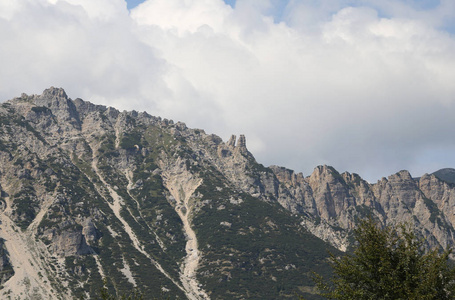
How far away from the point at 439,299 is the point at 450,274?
2048 mm

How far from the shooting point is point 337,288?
36.8 metres

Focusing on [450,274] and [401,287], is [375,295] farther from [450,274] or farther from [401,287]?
[450,274]

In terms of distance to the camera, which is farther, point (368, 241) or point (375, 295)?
point (368, 241)

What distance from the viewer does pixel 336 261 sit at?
38.3 meters

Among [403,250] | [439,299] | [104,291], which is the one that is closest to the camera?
[439,299]

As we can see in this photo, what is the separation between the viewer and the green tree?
33719 mm

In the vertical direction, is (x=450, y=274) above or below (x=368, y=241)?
below

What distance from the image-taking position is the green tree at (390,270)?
3372 centimetres

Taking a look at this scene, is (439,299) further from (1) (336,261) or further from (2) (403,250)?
(1) (336,261)

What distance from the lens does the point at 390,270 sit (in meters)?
35.4

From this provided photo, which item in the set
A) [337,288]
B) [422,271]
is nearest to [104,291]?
[337,288]

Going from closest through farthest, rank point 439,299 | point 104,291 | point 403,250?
point 439,299
point 403,250
point 104,291

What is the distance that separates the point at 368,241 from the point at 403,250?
8.47 ft

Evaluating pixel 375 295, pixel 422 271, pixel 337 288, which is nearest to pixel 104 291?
pixel 337 288
